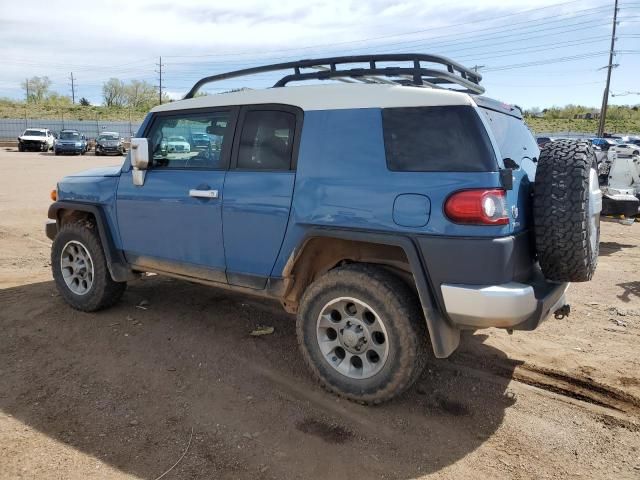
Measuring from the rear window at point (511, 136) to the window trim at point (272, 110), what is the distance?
3.93 ft

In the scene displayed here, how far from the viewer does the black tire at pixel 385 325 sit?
10.1 feet

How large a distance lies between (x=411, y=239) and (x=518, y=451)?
1.33 meters

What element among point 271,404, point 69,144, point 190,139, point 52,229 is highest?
point 69,144

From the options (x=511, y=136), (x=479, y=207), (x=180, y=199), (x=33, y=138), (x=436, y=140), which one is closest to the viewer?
(x=479, y=207)

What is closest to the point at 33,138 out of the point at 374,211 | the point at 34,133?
the point at 34,133

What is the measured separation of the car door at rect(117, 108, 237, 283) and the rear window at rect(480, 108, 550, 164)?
73.3 inches

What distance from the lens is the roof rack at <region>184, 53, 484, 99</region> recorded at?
11.1ft

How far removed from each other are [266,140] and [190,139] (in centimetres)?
85

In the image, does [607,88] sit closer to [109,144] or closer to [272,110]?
[109,144]

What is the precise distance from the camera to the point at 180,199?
4.01 m

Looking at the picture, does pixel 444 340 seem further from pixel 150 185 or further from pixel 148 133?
pixel 148 133

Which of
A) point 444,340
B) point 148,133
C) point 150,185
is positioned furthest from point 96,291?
point 444,340

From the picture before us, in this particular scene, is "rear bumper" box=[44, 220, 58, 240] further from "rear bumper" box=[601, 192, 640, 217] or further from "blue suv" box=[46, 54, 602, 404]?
"rear bumper" box=[601, 192, 640, 217]

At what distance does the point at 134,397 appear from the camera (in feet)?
11.1
